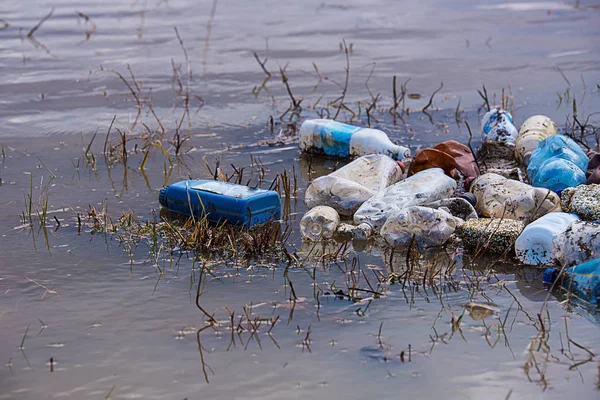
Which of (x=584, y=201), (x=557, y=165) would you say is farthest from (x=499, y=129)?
(x=584, y=201)

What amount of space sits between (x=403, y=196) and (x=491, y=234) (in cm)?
56

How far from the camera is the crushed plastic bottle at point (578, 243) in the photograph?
328 centimetres

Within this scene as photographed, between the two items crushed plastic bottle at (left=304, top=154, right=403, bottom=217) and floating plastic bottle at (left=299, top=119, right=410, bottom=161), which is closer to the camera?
crushed plastic bottle at (left=304, top=154, right=403, bottom=217)

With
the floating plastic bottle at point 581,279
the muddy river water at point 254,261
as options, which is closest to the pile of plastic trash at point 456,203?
the floating plastic bottle at point 581,279

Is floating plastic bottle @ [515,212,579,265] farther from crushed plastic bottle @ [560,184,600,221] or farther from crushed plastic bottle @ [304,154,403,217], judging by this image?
crushed plastic bottle @ [304,154,403,217]

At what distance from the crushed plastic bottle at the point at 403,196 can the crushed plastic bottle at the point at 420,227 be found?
153 mm

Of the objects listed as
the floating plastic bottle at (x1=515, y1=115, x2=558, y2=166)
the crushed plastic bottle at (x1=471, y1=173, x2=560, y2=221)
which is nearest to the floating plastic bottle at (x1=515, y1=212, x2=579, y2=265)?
the crushed plastic bottle at (x1=471, y1=173, x2=560, y2=221)

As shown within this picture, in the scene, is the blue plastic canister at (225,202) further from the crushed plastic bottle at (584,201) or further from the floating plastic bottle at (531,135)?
the floating plastic bottle at (531,135)

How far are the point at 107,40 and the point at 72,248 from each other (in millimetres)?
6304

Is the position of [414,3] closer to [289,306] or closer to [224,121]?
[224,121]

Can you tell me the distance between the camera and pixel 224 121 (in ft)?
20.0

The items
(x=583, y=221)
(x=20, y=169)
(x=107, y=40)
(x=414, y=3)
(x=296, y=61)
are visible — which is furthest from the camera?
(x=414, y=3)

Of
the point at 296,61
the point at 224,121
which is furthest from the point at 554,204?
the point at 296,61

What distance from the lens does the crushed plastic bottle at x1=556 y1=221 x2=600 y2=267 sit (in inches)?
129
